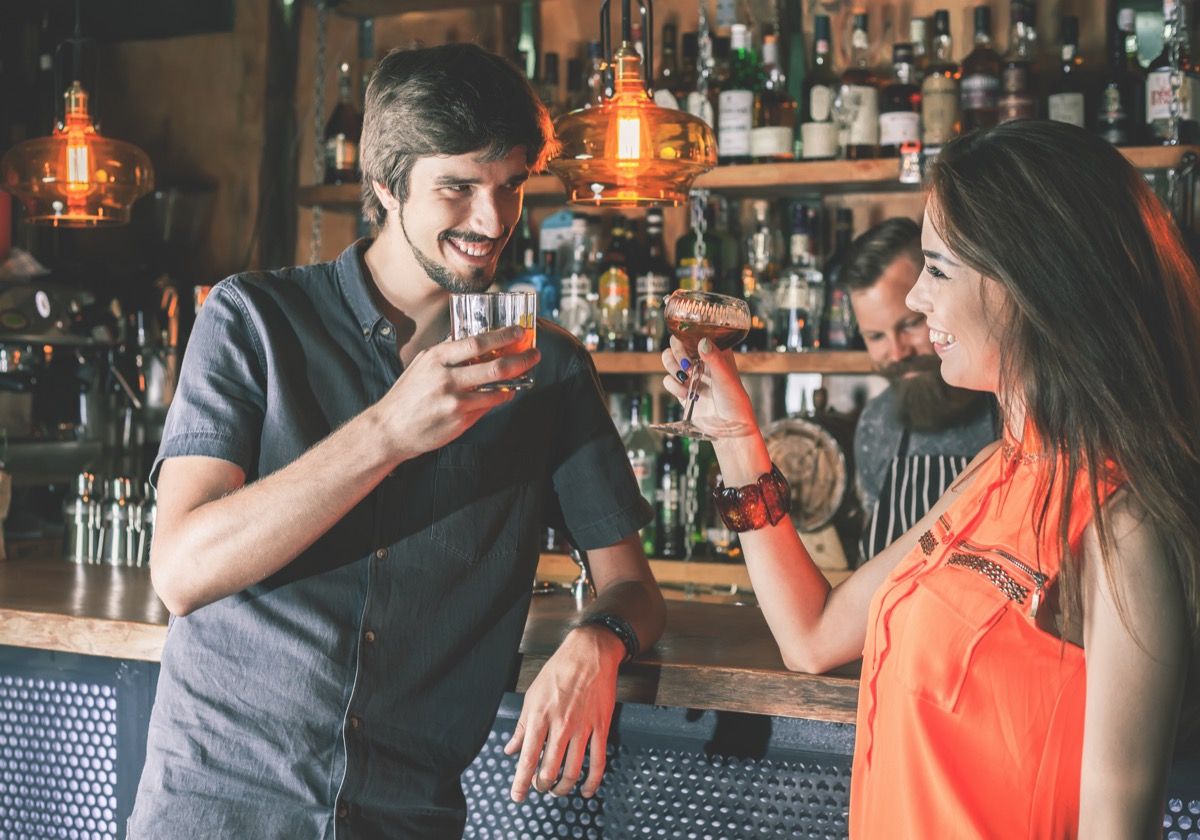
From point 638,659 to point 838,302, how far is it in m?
1.86

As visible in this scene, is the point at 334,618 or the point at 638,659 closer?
the point at 334,618

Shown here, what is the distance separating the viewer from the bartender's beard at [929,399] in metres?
3.04

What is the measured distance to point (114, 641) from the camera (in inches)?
76.8

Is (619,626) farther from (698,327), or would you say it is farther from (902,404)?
(902,404)

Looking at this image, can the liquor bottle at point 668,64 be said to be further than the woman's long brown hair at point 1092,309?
Yes

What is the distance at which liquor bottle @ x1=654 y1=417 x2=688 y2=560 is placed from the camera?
3.52 meters

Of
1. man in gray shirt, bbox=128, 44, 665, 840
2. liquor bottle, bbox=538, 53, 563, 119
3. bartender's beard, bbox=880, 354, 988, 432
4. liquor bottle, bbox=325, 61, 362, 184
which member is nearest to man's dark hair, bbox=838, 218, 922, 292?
bartender's beard, bbox=880, 354, 988, 432

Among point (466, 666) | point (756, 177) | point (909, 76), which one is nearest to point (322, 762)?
point (466, 666)

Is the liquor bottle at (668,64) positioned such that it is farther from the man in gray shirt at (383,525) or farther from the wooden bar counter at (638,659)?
the man in gray shirt at (383,525)

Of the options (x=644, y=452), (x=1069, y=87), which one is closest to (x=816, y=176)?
(x=1069, y=87)

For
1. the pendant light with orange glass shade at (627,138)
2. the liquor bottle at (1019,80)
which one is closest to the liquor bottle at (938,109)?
the liquor bottle at (1019,80)

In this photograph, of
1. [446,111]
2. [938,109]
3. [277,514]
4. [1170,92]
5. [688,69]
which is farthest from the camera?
[688,69]

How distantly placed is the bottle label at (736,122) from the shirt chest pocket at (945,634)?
2159 millimetres

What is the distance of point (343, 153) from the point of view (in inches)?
146
